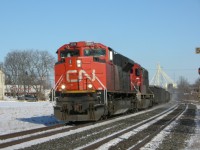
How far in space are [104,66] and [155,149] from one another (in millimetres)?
9028

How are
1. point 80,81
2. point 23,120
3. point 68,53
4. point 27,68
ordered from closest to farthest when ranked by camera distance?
point 80,81 < point 68,53 < point 23,120 < point 27,68

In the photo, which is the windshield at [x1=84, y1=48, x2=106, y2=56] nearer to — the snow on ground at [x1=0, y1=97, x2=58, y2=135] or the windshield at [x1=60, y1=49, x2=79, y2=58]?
the windshield at [x1=60, y1=49, x2=79, y2=58]

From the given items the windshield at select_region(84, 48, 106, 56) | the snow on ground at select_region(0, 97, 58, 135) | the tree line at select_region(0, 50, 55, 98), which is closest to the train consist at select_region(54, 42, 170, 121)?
the windshield at select_region(84, 48, 106, 56)

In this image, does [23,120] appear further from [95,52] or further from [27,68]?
[27,68]

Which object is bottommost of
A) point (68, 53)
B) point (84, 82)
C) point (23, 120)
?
point (23, 120)

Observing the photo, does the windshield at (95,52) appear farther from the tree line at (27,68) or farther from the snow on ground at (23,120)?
the tree line at (27,68)

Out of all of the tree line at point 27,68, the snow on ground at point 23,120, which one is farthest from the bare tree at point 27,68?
the snow on ground at point 23,120

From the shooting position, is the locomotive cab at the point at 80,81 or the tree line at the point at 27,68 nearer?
the locomotive cab at the point at 80,81

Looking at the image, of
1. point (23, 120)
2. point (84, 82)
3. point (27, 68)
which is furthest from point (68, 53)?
point (27, 68)

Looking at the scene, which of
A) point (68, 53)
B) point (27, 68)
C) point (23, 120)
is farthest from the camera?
point (27, 68)

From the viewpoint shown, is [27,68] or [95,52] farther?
[27,68]

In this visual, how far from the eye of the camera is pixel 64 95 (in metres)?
17.2

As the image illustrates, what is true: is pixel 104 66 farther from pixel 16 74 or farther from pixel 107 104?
pixel 16 74

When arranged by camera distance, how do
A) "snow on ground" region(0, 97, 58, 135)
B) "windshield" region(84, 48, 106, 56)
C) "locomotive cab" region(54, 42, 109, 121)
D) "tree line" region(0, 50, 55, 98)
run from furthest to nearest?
1. "tree line" region(0, 50, 55, 98)
2. "windshield" region(84, 48, 106, 56)
3. "locomotive cab" region(54, 42, 109, 121)
4. "snow on ground" region(0, 97, 58, 135)
